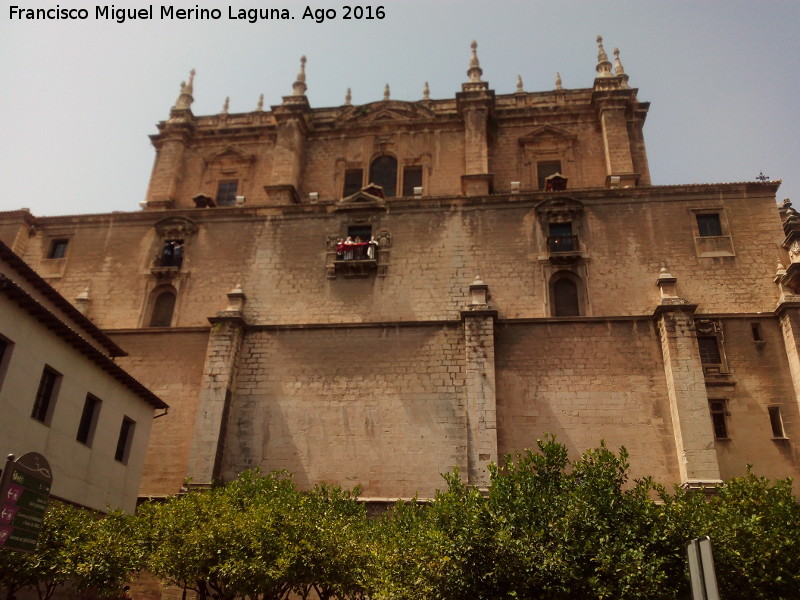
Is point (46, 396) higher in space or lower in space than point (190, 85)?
lower

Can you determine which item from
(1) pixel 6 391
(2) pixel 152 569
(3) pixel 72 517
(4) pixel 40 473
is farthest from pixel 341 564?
(1) pixel 6 391

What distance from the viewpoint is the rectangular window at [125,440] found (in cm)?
2100

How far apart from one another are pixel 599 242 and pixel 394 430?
34.1 ft

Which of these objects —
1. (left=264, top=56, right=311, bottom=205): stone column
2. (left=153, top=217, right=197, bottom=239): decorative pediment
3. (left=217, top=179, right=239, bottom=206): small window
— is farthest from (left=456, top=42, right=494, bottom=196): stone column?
(left=153, top=217, right=197, bottom=239): decorative pediment

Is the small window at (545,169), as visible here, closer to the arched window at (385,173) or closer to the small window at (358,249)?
the arched window at (385,173)

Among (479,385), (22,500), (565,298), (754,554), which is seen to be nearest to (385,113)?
(565,298)

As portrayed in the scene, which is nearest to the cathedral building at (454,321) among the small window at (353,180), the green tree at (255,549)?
the small window at (353,180)

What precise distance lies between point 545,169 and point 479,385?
1403cm

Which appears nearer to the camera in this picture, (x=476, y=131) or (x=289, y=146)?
(x=476, y=131)

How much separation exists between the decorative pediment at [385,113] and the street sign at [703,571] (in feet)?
96.8

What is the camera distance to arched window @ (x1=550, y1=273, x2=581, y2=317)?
25.8 m

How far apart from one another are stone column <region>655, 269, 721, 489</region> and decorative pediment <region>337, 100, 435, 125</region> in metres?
15.3

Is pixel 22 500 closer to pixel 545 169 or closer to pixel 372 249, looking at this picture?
Result: pixel 372 249

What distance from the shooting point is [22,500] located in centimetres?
920
